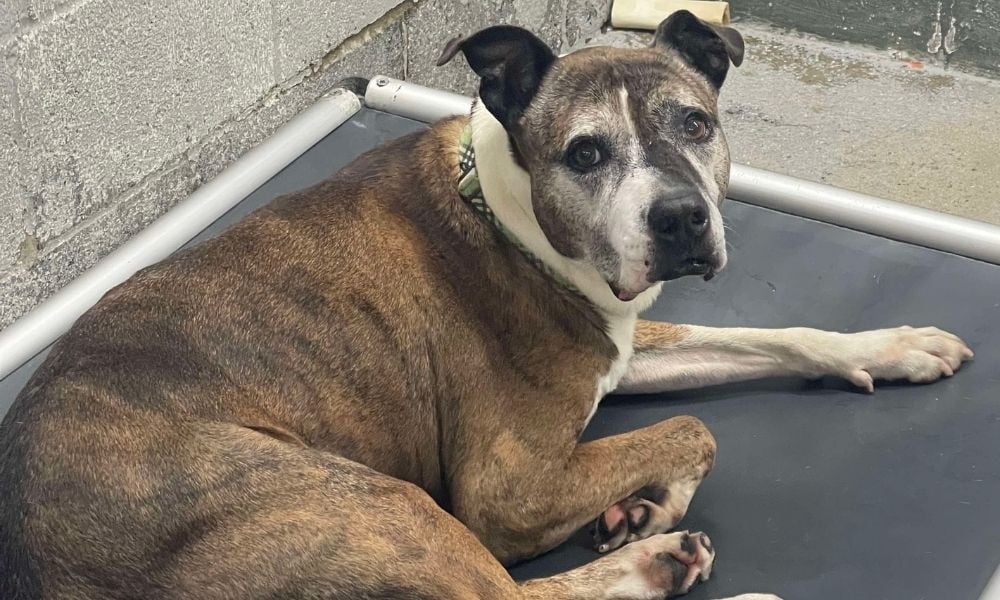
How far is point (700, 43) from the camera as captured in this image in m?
2.72

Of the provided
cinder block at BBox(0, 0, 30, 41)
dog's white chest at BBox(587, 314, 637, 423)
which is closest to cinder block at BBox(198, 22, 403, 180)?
cinder block at BBox(0, 0, 30, 41)

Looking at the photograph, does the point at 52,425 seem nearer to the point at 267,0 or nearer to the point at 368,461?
the point at 368,461

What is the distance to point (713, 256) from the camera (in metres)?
2.44

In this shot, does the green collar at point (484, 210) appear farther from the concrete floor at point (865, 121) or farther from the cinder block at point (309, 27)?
the concrete floor at point (865, 121)

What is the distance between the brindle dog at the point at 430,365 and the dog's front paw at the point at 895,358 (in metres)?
0.49

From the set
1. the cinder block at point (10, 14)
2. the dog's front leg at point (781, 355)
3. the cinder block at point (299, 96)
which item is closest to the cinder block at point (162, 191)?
the cinder block at point (299, 96)

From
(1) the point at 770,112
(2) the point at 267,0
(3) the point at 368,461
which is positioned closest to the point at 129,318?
(3) the point at 368,461

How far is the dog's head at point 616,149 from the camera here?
240 cm

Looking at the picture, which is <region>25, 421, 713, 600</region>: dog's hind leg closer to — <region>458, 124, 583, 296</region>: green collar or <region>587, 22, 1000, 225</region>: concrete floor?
<region>458, 124, 583, 296</region>: green collar

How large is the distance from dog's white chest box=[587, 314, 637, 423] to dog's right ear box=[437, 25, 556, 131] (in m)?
0.52

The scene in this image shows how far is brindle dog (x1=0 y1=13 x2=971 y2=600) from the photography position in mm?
2109

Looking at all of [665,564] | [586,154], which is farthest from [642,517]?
[586,154]

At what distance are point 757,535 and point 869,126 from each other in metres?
3.42

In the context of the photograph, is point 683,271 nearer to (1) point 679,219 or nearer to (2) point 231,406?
(1) point 679,219
